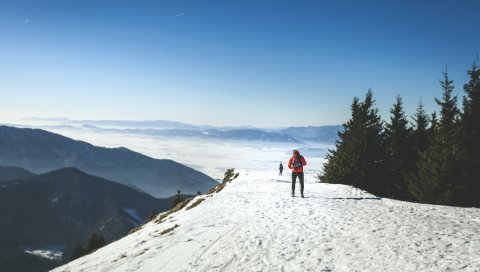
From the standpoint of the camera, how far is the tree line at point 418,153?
27.5 meters

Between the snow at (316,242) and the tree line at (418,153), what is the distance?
12.3 m

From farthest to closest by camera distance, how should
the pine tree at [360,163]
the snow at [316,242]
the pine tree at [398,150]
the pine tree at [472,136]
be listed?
the pine tree at [398,150]
the pine tree at [360,163]
the pine tree at [472,136]
the snow at [316,242]

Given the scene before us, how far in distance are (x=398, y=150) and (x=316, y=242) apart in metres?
33.2

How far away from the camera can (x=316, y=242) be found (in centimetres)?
1170

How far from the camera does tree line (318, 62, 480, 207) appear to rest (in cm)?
2755

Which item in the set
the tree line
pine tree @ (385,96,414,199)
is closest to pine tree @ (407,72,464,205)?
the tree line

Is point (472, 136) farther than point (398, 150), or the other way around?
point (398, 150)

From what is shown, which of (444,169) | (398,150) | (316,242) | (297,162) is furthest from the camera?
(398,150)

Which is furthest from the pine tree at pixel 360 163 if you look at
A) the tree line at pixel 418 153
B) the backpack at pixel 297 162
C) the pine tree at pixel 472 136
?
the backpack at pixel 297 162

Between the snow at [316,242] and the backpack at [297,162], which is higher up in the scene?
the backpack at [297,162]

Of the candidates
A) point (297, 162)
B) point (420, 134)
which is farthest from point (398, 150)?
point (297, 162)

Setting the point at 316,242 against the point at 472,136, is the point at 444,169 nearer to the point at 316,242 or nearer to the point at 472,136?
the point at 472,136

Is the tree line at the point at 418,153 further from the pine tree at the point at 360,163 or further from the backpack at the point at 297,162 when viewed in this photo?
the backpack at the point at 297,162

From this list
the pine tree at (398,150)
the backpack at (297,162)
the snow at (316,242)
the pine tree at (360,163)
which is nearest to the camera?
the snow at (316,242)
